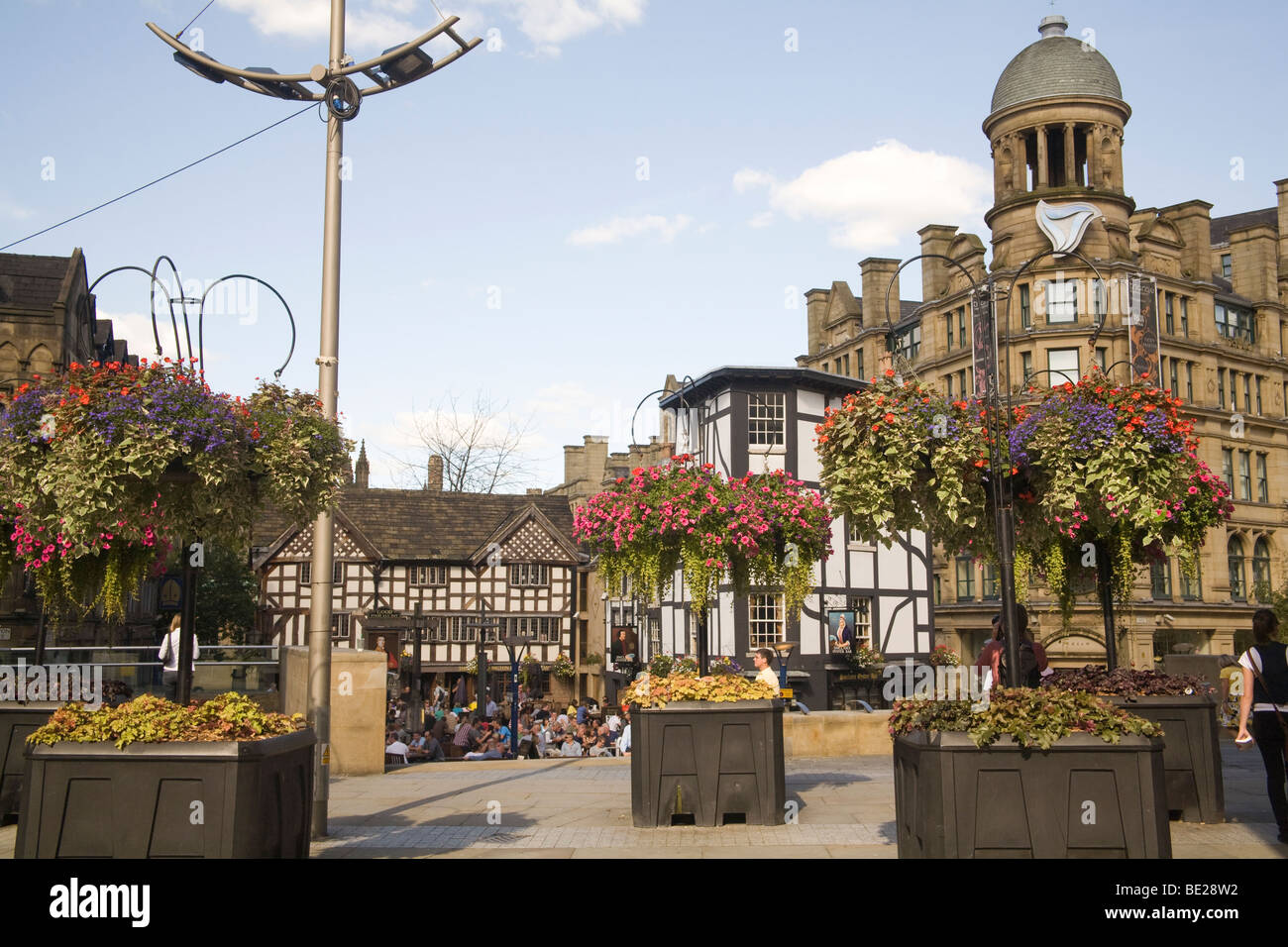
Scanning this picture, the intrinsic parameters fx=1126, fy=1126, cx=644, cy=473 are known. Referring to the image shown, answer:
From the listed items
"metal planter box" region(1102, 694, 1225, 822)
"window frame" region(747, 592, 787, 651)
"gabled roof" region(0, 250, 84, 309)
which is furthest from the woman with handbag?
"gabled roof" region(0, 250, 84, 309)

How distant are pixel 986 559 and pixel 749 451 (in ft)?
77.8

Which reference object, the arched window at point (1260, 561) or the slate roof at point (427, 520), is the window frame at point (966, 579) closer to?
the arched window at point (1260, 561)

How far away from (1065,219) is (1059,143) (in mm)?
4388

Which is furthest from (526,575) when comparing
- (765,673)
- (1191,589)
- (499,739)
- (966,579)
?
(765,673)

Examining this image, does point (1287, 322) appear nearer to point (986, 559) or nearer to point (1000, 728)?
point (986, 559)

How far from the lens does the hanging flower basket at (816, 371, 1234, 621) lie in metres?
8.91

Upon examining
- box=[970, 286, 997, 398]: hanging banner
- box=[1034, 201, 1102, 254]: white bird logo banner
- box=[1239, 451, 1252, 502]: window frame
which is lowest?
box=[970, 286, 997, 398]: hanging banner

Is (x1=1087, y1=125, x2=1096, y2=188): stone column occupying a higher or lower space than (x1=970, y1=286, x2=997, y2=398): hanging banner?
higher

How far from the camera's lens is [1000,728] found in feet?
22.0

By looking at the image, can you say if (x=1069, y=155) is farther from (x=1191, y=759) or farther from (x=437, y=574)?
(x=1191, y=759)

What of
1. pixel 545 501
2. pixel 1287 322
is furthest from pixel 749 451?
pixel 1287 322

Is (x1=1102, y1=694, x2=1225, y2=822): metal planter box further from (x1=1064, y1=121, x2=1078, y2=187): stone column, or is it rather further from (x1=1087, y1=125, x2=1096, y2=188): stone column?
(x1=1087, y1=125, x2=1096, y2=188): stone column

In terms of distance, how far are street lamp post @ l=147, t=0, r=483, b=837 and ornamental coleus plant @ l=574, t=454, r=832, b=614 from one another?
3.56 m

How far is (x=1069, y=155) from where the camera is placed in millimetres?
45812
